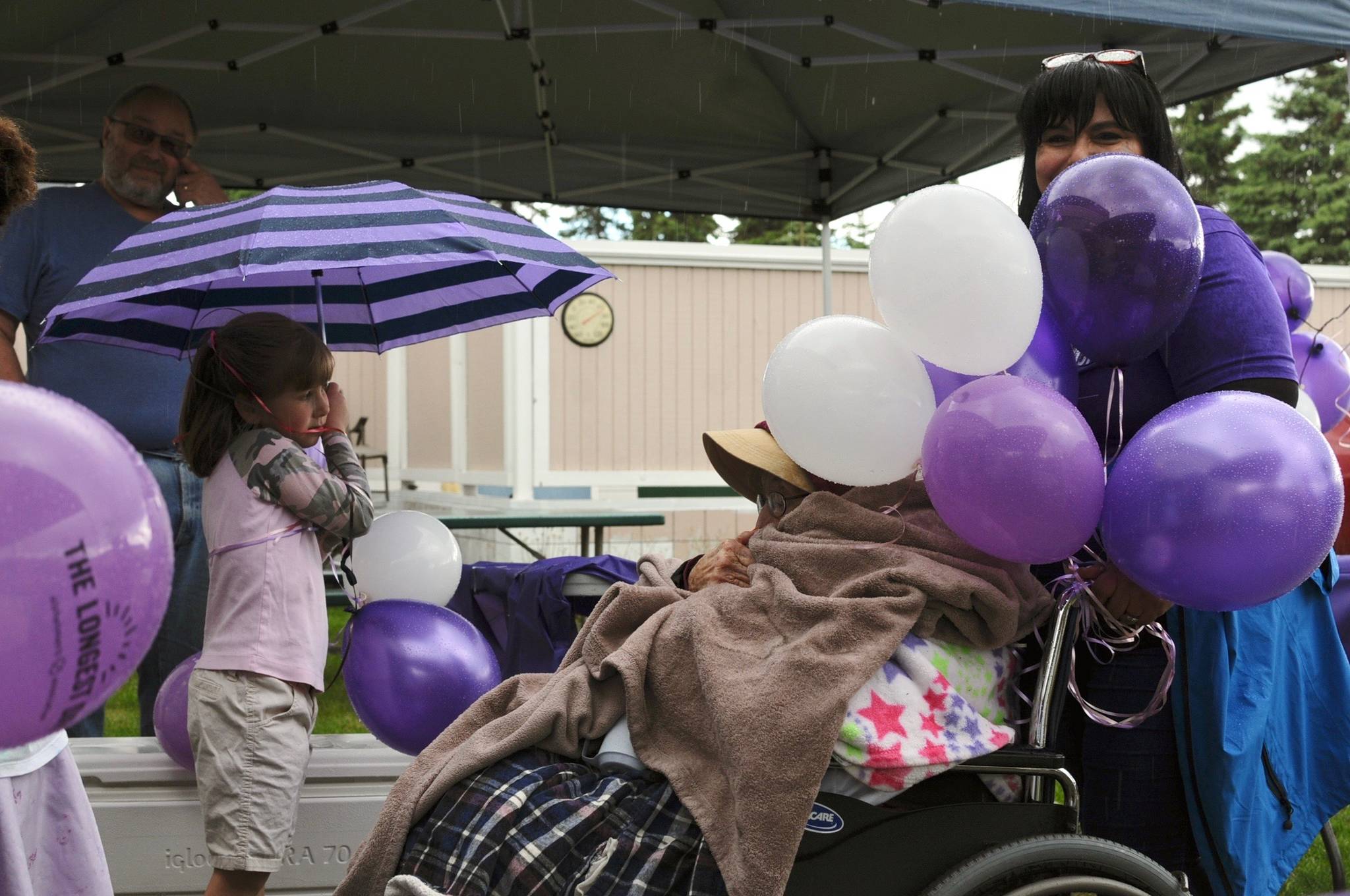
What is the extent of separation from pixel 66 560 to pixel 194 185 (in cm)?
332

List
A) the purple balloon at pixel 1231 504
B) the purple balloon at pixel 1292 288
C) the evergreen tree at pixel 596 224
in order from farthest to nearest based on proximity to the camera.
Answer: the evergreen tree at pixel 596 224 → the purple balloon at pixel 1292 288 → the purple balloon at pixel 1231 504

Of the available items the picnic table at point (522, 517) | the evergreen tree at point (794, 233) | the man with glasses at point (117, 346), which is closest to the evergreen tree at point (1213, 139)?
the evergreen tree at point (794, 233)

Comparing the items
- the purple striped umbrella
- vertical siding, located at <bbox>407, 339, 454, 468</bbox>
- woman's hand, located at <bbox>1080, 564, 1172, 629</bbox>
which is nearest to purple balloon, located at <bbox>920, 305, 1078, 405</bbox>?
woman's hand, located at <bbox>1080, 564, 1172, 629</bbox>

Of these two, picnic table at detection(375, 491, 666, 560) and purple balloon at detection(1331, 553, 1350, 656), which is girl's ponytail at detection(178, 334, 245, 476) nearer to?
picnic table at detection(375, 491, 666, 560)

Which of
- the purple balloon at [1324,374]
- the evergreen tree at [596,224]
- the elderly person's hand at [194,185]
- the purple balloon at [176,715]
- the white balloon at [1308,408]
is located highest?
the evergreen tree at [596,224]

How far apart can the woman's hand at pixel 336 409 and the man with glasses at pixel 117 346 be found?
820 mm

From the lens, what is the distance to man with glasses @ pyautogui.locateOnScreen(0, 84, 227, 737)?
3.63 metres

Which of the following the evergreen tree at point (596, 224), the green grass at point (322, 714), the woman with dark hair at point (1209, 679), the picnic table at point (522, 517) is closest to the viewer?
the woman with dark hair at point (1209, 679)

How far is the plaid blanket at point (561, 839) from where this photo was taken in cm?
164

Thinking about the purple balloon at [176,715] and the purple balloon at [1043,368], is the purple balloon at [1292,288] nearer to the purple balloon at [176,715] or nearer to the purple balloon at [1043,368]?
the purple balloon at [1043,368]

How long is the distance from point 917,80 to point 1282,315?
379 cm

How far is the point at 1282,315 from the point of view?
186 centimetres

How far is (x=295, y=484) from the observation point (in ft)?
8.95

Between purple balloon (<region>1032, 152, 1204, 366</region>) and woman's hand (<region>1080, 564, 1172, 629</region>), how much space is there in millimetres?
340
